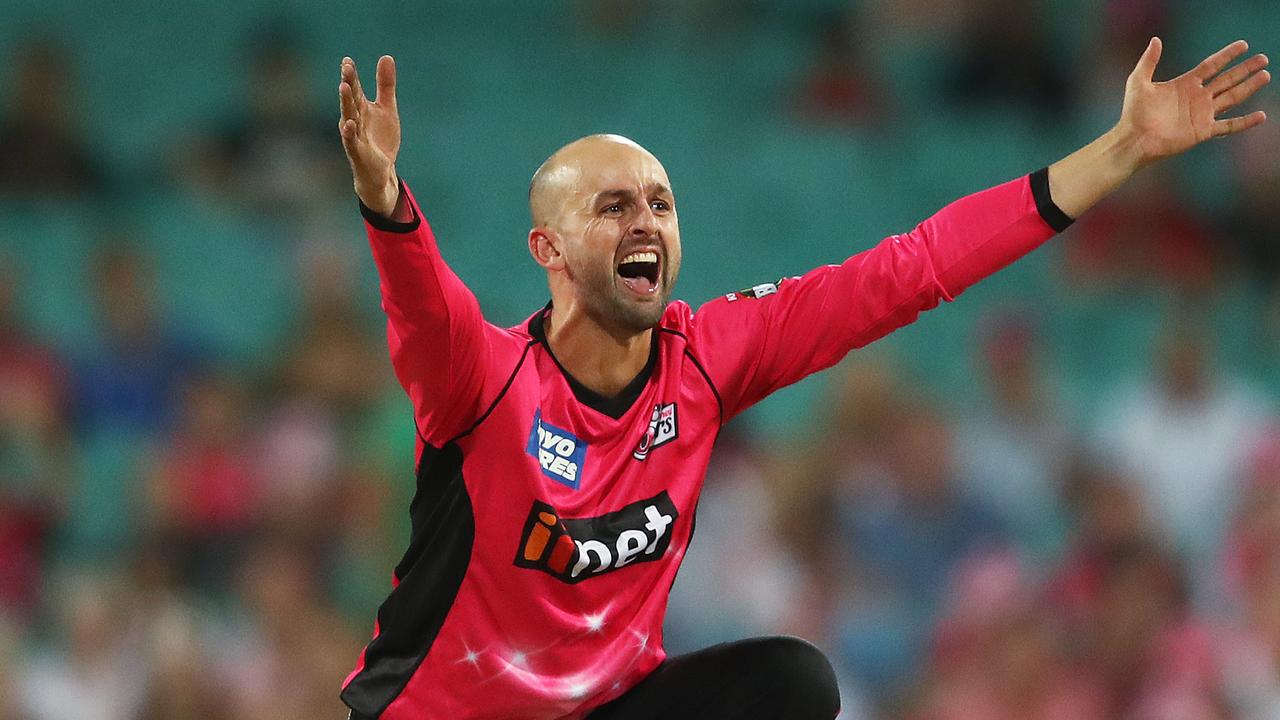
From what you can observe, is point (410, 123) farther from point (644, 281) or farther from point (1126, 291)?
point (644, 281)

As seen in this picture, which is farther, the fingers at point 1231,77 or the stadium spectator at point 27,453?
the stadium spectator at point 27,453

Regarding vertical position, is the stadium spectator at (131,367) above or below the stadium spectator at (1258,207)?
above

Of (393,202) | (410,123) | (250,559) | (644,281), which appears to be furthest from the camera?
(410,123)

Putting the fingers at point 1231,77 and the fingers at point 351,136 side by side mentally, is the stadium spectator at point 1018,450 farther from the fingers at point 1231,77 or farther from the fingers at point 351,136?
the fingers at point 351,136

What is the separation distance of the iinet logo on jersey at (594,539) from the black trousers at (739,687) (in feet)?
1.08

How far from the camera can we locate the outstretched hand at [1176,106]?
4.31 metres

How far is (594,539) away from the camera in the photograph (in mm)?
4320

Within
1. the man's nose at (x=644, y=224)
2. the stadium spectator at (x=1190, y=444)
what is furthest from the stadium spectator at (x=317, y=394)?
the man's nose at (x=644, y=224)

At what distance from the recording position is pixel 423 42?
10703mm

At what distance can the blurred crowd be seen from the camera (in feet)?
24.4

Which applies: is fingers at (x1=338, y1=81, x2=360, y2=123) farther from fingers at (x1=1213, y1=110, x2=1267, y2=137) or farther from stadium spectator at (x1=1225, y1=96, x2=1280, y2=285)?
stadium spectator at (x1=1225, y1=96, x2=1280, y2=285)

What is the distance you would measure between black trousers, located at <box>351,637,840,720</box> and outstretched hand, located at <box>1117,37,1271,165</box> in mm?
1474

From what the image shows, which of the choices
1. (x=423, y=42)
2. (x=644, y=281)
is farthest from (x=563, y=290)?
(x=423, y=42)

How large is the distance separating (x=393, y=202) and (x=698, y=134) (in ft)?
22.3
